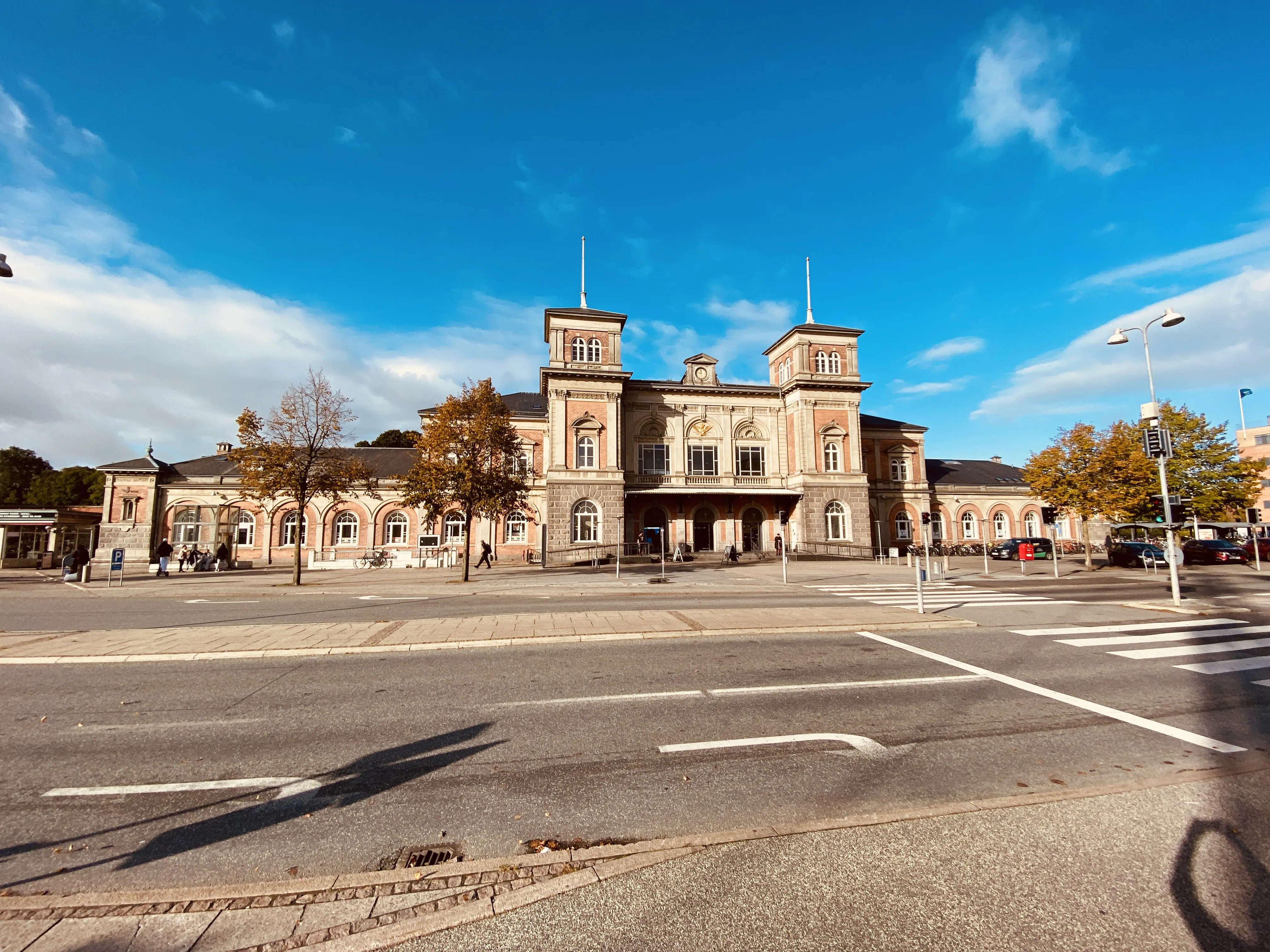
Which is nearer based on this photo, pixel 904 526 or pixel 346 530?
pixel 346 530

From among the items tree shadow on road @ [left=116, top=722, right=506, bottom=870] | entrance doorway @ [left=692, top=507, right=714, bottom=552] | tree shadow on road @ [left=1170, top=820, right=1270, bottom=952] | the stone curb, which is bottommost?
tree shadow on road @ [left=1170, top=820, right=1270, bottom=952]

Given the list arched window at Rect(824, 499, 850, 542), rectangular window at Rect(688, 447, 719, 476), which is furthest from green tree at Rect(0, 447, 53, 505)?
arched window at Rect(824, 499, 850, 542)

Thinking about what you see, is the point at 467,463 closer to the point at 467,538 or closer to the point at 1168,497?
the point at 467,538

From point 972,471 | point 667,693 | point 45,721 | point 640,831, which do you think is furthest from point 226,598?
point 972,471

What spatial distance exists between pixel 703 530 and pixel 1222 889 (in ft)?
127

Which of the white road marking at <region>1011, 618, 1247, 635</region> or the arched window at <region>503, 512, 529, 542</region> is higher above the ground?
the arched window at <region>503, 512, 529, 542</region>

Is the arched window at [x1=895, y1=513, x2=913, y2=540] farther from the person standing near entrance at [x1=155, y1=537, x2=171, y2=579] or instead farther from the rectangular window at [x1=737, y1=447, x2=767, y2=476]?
the person standing near entrance at [x1=155, y1=537, x2=171, y2=579]

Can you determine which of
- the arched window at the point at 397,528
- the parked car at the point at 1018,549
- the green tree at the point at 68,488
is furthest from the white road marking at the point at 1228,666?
the green tree at the point at 68,488

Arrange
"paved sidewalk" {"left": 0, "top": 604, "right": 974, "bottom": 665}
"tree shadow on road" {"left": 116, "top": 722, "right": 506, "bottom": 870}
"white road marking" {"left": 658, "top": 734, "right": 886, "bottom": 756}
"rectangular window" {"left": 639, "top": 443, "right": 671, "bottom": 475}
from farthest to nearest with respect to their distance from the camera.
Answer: "rectangular window" {"left": 639, "top": 443, "right": 671, "bottom": 475}
"paved sidewalk" {"left": 0, "top": 604, "right": 974, "bottom": 665}
"white road marking" {"left": 658, "top": 734, "right": 886, "bottom": 756}
"tree shadow on road" {"left": 116, "top": 722, "right": 506, "bottom": 870}

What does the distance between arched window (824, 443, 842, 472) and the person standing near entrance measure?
132 feet

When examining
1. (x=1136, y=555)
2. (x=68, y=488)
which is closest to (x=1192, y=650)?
(x=1136, y=555)

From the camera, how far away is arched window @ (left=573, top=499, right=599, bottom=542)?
37.5m

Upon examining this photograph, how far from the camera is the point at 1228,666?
8469 mm

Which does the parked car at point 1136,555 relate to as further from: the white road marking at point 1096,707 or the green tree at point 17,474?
the green tree at point 17,474
